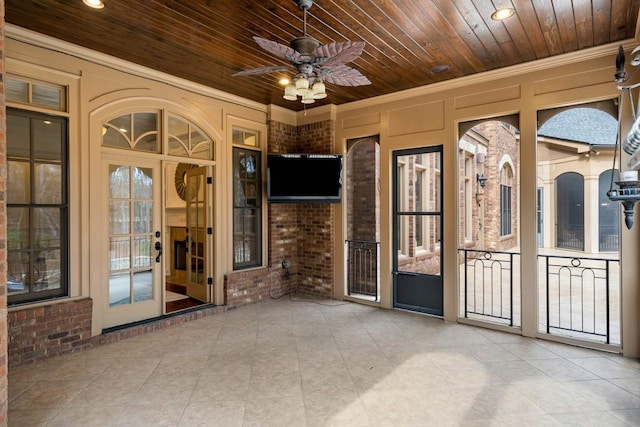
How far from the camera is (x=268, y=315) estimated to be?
471cm

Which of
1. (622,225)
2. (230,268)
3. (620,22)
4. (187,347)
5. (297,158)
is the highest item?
(620,22)

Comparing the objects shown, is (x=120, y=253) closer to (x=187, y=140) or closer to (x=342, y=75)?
(x=187, y=140)

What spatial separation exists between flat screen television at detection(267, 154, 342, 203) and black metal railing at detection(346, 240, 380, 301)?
101 cm

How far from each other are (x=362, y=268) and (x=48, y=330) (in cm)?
424

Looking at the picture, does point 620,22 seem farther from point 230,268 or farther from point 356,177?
point 230,268

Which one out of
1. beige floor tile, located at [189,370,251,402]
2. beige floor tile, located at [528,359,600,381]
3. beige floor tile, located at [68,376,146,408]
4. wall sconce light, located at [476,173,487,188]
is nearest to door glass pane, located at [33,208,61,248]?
beige floor tile, located at [68,376,146,408]

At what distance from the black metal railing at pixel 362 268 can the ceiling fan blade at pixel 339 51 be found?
3.51 metres

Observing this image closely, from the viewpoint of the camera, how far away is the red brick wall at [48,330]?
10.3 feet

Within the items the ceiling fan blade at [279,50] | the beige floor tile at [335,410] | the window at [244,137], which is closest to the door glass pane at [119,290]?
the window at [244,137]

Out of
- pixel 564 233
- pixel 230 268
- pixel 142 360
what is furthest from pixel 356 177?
pixel 564 233

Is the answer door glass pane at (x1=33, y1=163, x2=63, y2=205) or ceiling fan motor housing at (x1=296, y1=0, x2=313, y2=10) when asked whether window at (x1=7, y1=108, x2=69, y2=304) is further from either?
ceiling fan motor housing at (x1=296, y1=0, x2=313, y2=10)

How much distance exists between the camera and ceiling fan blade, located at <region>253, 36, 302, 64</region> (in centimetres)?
242

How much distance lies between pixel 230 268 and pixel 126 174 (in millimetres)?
1872

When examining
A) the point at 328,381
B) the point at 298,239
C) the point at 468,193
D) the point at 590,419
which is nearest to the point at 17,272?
the point at 328,381
